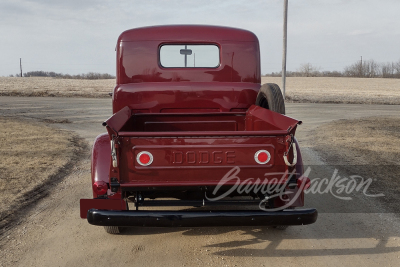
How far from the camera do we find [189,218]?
10.3ft

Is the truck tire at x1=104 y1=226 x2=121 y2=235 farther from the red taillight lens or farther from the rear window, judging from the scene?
the rear window

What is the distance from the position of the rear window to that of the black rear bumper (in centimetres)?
295

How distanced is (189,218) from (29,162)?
523 centimetres

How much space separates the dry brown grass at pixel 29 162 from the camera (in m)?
5.26

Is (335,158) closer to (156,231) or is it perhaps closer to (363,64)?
(156,231)

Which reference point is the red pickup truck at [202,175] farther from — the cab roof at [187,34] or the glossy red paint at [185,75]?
the cab roof at [187,34]

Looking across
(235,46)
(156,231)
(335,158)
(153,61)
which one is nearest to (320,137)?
(335,158)

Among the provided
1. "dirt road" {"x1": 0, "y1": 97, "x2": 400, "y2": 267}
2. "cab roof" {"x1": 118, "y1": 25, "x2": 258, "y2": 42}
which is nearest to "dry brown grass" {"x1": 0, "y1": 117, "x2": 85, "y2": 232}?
"dirt road" {"x1": 0, "y1": 97, "x2": 400, "y2": 267}

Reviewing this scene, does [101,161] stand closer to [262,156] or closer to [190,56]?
[262,156]

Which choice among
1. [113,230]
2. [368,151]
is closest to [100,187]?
[113,230]

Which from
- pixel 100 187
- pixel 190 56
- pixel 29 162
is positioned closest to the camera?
pixel 100 187

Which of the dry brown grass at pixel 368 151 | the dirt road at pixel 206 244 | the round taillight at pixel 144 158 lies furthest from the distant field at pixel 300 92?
the round taillight at pixel 144 158

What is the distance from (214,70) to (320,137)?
6.07 meters

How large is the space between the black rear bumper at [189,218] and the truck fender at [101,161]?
0.47m
